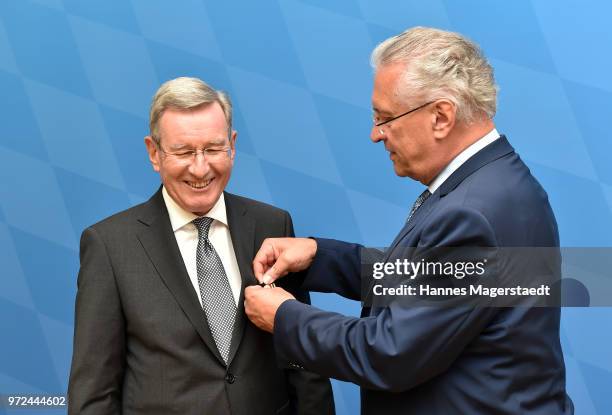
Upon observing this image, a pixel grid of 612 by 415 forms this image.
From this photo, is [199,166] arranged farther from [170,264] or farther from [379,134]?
[379,134]

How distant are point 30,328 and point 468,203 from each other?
225cm

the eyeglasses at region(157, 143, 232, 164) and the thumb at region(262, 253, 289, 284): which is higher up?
the eyeglasses at region(157, 143, 232, 164)

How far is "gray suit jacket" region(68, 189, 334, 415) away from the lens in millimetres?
2059

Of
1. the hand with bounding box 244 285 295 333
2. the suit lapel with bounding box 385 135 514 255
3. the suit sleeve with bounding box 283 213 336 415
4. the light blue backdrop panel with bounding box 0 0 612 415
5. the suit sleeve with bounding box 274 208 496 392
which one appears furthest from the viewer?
the light blue backdrop panel with bounding box 0 0 612 415

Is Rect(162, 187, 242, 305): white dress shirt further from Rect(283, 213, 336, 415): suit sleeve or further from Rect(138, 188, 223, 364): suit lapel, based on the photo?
Rect(283, 213, 336, 415): suit sleeve

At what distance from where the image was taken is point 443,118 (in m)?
1.98

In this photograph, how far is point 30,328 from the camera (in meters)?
3.40

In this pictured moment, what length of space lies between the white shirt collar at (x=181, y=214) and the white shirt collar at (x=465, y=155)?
2.00 feet

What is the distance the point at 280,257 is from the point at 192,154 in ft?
1.21

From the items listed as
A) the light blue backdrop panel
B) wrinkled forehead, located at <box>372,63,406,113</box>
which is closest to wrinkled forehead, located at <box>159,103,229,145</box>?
wrinkled forehead, located at <box>372,63,406,113</box>

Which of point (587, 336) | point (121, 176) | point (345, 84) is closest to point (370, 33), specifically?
point (345, 84)

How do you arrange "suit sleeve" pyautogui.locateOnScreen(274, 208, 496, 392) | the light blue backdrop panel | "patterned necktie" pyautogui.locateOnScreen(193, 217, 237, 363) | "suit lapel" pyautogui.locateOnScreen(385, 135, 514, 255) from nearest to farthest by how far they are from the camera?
"suit sleeve" pyautogui.locateOnScreen(274, 208, 496, 392), "suit lapel" pyautogui.locateOnScreen(385, 135, 514, 255), "patterned necktie" pyautogui.locateOnScreen(193, 217, 237, 363), the light blue backdrop panel

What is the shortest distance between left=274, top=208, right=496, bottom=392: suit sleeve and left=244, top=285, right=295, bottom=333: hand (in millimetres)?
63

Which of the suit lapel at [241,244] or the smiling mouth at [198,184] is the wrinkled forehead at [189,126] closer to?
the smiling mouth at [198,184]
